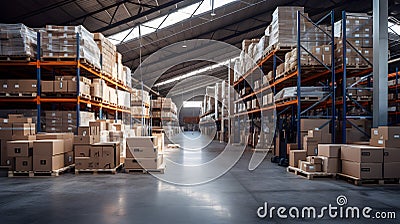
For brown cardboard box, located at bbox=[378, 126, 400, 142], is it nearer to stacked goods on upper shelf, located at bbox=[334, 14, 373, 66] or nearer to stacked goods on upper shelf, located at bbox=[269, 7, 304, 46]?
stacked goods on upper shelf, located at bbox=[334, 14, 373, 66]

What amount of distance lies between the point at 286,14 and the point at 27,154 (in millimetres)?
7702

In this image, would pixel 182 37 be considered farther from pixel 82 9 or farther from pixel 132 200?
pixel 132 200

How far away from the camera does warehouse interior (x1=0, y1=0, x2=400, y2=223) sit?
4.05 m

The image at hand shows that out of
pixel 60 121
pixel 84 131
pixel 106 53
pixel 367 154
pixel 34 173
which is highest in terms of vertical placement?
pixel 106 53

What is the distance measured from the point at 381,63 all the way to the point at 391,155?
7.15 ft

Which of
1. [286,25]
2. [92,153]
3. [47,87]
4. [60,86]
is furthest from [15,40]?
[286,25]

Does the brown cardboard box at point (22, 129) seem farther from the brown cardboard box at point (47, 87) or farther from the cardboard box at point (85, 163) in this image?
the cardboard box at point (85, 163)

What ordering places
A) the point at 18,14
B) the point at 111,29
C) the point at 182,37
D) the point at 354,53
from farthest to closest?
the point at 182,37, the point at 111,29, the point at 18,14, the point at 354,53

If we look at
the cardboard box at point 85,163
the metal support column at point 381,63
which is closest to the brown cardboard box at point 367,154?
the metal support column at point 381,63

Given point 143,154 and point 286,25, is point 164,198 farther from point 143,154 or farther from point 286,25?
point 286,25

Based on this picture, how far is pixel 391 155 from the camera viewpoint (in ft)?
18.4

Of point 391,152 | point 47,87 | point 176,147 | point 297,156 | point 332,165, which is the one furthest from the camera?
point 176,147

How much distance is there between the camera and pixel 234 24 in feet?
54.4

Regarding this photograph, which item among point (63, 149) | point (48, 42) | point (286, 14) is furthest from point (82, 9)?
point (286, 14)
